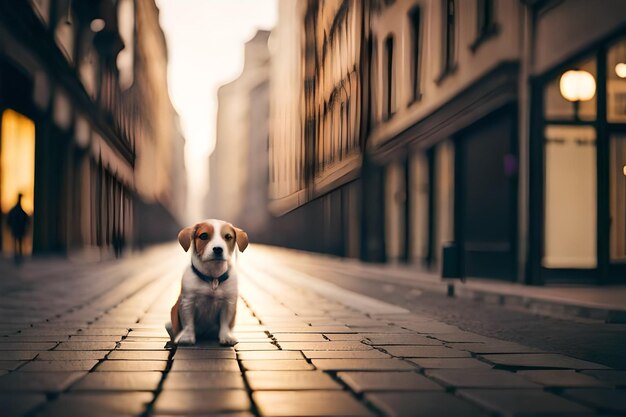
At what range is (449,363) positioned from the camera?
18.1 ft

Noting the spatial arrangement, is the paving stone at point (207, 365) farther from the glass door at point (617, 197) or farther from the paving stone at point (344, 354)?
the glass door at point (617, 197)

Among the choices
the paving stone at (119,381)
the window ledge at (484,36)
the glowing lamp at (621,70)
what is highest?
the window ledge at (484,36)

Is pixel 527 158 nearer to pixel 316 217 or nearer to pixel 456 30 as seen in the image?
pixel 456 30

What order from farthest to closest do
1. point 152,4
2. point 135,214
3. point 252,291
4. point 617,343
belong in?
point 152,4
point 135,214
point 252,291
point 617,343

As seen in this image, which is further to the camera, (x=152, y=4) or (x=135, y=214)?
(x=152, y=4)

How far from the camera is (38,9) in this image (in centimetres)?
1934

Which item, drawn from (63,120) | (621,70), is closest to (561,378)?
(621,70)

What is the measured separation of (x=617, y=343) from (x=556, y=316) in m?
2.74

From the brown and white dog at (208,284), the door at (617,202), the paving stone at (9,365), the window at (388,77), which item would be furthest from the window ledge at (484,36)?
the paving stone at (9,365)

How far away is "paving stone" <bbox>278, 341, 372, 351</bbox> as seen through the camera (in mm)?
6230

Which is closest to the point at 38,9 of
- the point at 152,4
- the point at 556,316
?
the point at 556,316

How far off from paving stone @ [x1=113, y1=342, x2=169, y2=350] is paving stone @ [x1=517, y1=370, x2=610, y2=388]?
260 centimetres

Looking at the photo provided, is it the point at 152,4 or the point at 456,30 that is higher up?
the point at 152,4

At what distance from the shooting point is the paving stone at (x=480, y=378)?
184 inches
